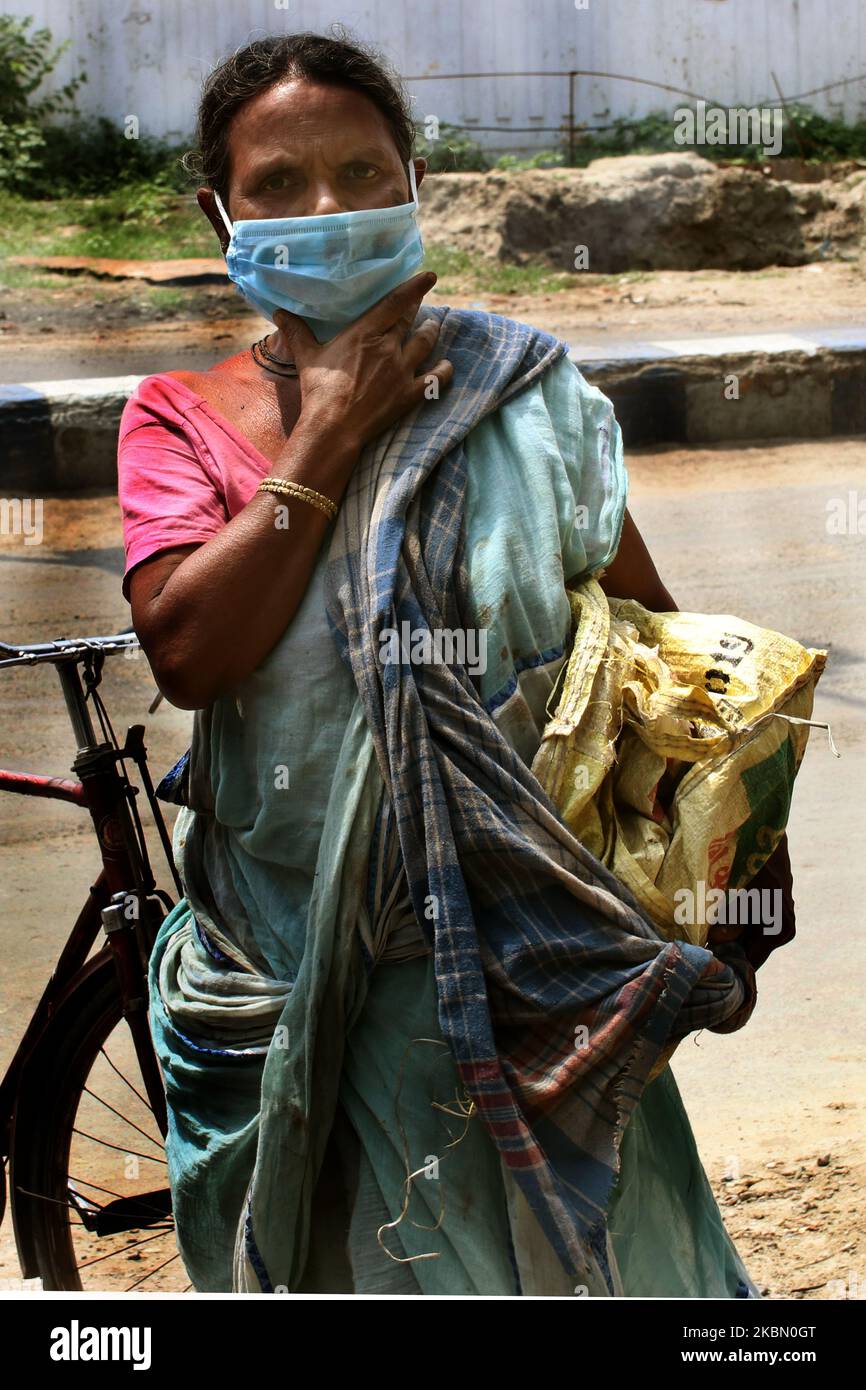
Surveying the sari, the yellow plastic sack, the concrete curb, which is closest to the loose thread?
the sari

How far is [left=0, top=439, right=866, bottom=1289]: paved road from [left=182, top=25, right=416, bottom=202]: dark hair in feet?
6.84

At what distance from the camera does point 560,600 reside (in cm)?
161

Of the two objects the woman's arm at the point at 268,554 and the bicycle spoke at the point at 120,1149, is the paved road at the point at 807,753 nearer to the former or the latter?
the bicycle spoke at the point at 120,1149

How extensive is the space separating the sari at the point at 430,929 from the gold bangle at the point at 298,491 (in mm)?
39

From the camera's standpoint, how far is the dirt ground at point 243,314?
898 centimetres

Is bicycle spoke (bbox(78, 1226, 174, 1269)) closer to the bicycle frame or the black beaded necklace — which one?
the bicycle frame

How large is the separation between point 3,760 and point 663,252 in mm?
8462

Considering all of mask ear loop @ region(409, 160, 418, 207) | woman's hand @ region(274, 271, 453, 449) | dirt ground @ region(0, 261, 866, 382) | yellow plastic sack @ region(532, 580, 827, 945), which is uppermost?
dirt ground @ region(0, 261, 866, 382)

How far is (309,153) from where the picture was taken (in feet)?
5.43

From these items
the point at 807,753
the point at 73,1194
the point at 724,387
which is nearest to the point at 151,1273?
the point at 73,1194

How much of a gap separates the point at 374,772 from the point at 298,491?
29 centimetres

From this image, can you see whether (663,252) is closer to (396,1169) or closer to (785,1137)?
(785,1137)

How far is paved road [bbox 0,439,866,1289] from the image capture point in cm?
326

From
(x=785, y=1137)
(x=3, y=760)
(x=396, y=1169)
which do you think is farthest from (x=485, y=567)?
(x=3, y=760)
